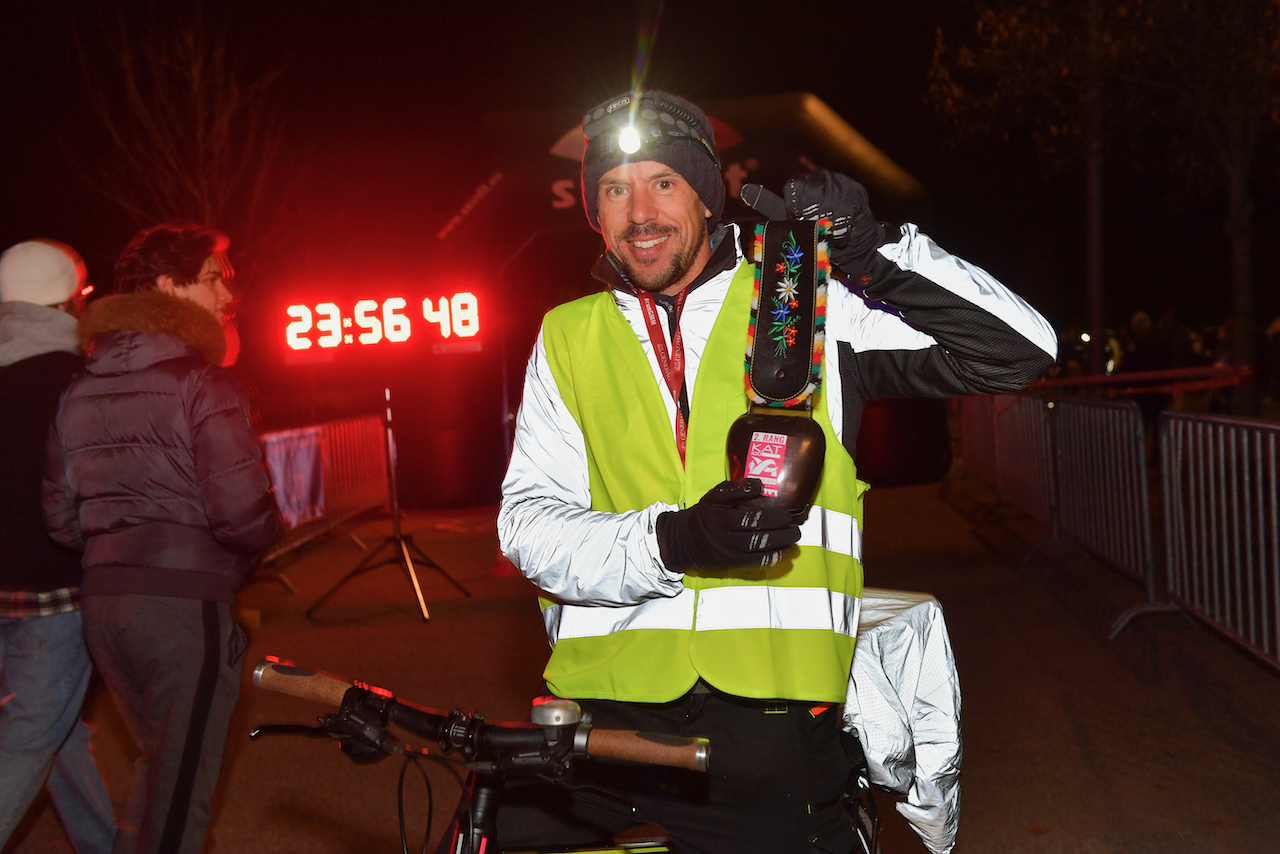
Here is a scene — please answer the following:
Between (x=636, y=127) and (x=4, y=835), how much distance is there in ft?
9.67

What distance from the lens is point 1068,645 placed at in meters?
6.59

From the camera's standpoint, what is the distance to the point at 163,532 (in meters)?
3.16

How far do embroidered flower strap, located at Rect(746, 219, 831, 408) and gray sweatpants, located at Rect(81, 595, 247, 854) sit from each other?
193 cm

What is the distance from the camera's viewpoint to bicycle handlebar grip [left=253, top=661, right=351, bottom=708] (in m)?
1.82

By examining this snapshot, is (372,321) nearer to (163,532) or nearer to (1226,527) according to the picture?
(1226,527)

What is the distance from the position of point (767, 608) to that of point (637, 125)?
1036 millimetres

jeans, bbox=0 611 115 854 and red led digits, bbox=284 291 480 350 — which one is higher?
red led digits, bbox=284 291 480 350

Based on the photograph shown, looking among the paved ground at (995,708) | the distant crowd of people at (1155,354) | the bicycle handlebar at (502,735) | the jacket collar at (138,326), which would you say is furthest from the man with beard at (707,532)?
the distant crowd of people at (1155,354)

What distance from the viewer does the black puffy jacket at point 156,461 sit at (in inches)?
124

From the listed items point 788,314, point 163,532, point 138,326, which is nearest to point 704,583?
point 788,314

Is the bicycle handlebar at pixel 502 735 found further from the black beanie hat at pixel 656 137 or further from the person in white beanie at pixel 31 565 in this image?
the person in white beanie at pixel 31 565

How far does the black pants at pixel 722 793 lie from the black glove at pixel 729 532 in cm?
34

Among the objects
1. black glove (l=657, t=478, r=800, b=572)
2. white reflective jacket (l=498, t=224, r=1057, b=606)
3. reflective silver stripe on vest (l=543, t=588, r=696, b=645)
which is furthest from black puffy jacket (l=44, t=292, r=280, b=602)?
black glove (l=657, t=478, r=800, b=572)

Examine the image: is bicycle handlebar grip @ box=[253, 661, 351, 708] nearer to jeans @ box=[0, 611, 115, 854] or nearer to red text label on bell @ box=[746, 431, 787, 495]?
red text label on bell @ box=[746, 431, 787, 495]
